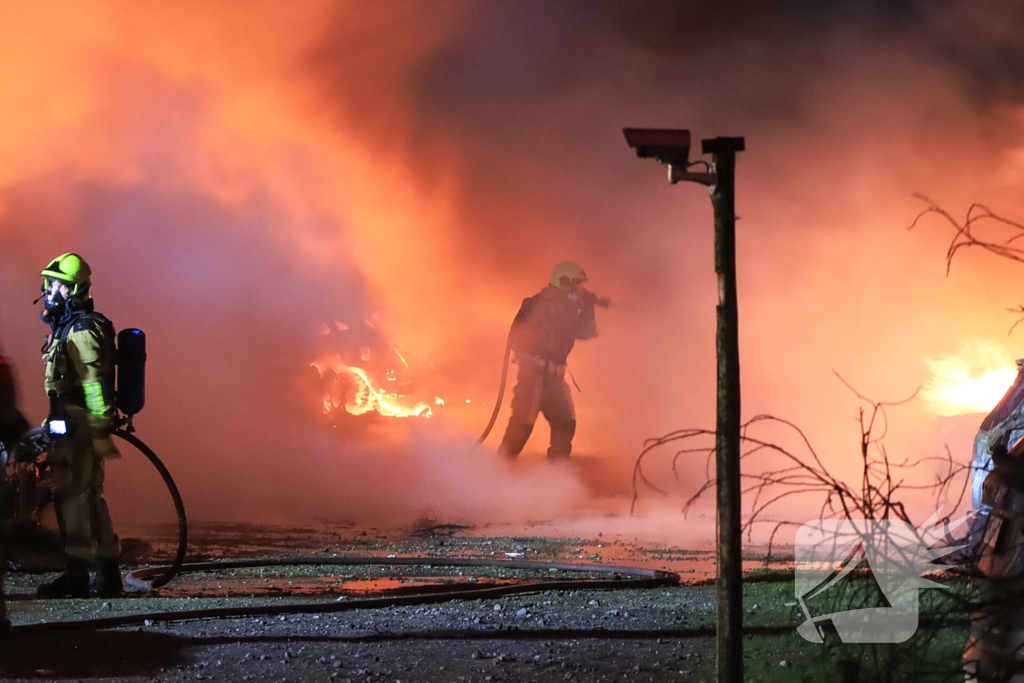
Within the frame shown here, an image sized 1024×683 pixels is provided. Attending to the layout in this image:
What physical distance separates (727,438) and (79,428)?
5.49m

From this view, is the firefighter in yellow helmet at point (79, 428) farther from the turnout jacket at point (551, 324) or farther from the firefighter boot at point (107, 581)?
the turnout jacket at point (551, 324)

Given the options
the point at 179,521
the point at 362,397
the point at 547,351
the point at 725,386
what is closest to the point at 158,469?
the point at 179,521

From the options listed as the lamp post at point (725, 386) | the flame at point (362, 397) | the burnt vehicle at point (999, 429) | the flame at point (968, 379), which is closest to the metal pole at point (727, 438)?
the lamp post at point (725, 386)

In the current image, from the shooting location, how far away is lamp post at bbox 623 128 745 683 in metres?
3.98

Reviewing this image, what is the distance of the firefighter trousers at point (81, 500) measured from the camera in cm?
741

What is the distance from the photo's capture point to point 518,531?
12.8m

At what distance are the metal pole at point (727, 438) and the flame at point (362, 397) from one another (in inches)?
666

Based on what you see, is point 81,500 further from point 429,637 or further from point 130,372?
point 429,637

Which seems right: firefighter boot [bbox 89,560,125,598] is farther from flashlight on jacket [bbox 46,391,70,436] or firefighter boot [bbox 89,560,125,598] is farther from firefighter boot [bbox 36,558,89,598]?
flashlight on jacket [bbox 46,391,70,436]

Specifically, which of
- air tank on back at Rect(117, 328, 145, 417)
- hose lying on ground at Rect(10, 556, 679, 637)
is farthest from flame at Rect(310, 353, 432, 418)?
air tank on back at Rect(117, 328, 145, 417)

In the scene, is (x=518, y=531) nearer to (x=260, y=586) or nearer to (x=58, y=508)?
(x=260, y=586)

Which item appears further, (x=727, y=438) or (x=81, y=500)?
(x=81, y=500)

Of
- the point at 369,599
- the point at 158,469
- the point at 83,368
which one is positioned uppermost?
the point at 83,368

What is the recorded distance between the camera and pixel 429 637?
20.0 feet
